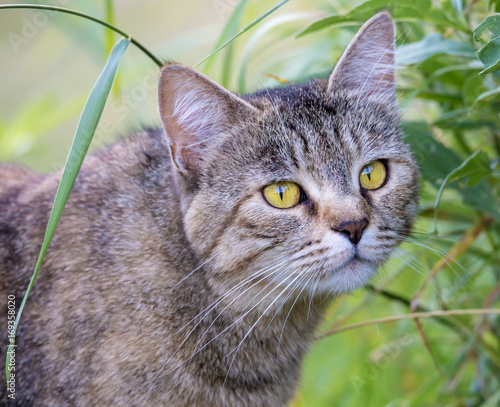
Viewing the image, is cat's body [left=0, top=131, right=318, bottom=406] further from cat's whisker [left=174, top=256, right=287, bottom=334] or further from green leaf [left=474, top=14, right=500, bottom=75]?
green leaf [left=474, top=14, right=500, bottom=75]

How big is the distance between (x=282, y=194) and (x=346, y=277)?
0.28 meters

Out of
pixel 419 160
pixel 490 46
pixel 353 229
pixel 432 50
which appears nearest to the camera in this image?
pixel 490 46

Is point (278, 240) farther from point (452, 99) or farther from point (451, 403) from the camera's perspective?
point (451, 403)

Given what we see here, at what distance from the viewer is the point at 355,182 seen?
1705mm

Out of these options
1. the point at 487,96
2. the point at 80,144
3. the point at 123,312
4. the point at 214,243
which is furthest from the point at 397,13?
the point at 123,312

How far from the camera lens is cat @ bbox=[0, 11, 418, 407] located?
1651 millimetres

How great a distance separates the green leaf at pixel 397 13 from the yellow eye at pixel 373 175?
439 millimetres

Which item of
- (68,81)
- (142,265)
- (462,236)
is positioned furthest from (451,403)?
(68,81)

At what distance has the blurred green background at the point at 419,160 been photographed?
6.33 feet

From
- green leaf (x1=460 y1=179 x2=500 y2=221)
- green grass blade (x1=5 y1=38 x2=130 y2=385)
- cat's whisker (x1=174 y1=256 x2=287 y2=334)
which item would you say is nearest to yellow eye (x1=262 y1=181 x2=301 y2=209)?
cat's whisker (x1=174 y1=256 x2=287 y2=334)

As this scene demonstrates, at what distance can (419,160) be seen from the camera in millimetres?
2031

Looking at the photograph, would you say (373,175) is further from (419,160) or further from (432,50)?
(432,50)

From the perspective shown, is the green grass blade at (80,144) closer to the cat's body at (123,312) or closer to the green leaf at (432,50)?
the cat's body at (123,312)

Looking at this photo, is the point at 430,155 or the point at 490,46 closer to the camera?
the point at 490,46
